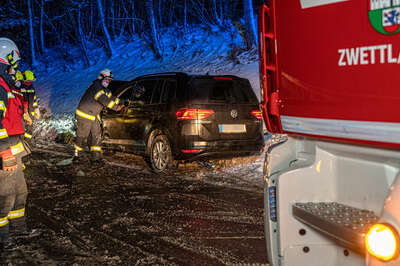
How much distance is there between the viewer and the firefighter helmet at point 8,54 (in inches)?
181

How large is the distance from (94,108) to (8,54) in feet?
16.7

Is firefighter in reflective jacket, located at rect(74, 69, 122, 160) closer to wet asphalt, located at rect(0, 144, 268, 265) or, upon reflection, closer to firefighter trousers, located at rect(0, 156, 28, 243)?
wet asphalt, located at rect(0, 144, 268, 265)

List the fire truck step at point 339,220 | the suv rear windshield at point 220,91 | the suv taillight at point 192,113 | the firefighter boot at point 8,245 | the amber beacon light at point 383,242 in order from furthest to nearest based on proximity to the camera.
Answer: the suv rear windshield at point 220,91 → the suv taillight at point 192,113 → the firefighter boot at point 8,245 → the fire truck step at point 339,220 → the amber beacon light at point 383,242

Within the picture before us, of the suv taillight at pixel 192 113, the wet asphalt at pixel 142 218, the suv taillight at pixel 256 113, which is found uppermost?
the suv taillight at pixel 192 113

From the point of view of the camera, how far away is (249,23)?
65.5ft

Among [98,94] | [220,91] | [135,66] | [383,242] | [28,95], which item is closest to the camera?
[383,242]

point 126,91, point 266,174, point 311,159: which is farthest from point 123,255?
point 126,91

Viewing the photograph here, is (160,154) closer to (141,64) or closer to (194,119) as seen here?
(194,119)

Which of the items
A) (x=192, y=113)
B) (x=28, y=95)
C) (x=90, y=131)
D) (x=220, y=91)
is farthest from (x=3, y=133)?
(x=28, y=95)

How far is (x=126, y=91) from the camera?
396 inches

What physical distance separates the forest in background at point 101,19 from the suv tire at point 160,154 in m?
19.1

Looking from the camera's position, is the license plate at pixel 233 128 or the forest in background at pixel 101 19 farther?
the forest in background at pixel 101 19

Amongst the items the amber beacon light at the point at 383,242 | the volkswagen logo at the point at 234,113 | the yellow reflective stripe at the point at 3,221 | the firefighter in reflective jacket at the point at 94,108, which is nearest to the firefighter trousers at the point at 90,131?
the firefighter in reflective jacket at the point at 94,108

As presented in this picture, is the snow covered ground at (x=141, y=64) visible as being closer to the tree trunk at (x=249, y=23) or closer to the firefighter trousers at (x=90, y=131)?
the tree trunk at (x=249, y=23)
